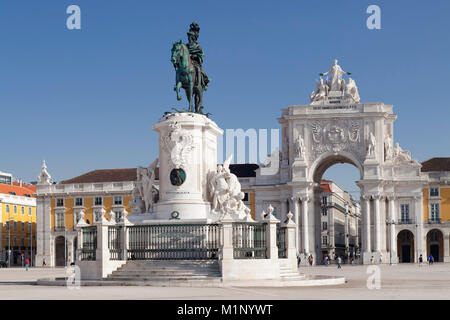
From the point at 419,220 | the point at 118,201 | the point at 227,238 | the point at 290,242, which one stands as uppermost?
the point at 118,201

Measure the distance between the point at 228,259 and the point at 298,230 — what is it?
56.5 m

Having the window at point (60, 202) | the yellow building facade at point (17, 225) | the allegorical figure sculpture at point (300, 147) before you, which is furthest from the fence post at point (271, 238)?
the window at point (60, 202)

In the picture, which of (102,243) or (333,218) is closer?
(102,243)

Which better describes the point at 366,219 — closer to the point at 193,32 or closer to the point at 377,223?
the point at 377,223

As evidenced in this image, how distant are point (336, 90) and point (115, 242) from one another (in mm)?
57452

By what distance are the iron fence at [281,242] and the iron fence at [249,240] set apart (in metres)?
2.15

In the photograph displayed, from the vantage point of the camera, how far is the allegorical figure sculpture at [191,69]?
2736 centimetres

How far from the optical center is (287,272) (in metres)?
26.7

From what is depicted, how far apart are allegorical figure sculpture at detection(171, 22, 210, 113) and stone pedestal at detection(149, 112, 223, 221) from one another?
0.84 metres

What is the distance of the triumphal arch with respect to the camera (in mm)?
78312

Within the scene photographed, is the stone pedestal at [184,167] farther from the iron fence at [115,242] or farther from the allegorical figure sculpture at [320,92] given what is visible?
the allegorical figure sculpture at [320,92]

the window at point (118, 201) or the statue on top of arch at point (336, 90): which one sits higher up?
the statue on top of arch at point (336, 90)

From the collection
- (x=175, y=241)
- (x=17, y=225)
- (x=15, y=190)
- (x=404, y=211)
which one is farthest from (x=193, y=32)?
(x=15, y=190)
